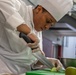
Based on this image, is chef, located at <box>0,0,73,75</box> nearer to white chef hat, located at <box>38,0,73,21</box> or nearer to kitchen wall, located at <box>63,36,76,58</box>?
white chef hat, located at <box>38,0,73,21</box>

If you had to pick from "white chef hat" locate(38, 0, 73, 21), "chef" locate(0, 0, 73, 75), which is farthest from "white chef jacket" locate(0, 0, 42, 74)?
"white chef hat" locate(38, 0, 73, 21)

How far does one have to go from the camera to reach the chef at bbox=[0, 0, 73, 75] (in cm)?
90

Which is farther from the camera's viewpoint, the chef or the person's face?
the person's face

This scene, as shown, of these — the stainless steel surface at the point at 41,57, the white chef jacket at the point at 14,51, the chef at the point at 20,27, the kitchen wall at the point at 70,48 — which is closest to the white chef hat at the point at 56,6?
the chef at the point at 20,27

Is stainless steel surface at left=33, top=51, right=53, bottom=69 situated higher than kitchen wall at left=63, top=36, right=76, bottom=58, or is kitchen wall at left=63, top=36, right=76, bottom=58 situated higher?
stainless steel surface at left=33, top=51, right=53, bottom=69

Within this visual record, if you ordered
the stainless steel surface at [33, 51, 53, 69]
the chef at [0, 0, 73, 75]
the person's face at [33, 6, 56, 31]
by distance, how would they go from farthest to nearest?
the person's face at [33, 6, 56, 31] → the stainless steel surface at [33, 51, 53, 69] → the chef at [0, 0, 73, 75]

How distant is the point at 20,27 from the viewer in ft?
2.89

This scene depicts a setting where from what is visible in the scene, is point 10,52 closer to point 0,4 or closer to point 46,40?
point 0,4

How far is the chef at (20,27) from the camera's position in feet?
2.95

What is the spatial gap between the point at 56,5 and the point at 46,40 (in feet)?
6.94

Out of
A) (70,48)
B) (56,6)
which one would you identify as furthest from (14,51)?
(70,48)

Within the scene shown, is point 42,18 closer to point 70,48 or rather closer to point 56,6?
point 56,6

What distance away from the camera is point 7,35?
1.08 m

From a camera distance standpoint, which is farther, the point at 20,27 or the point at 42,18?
the point at 42,18
